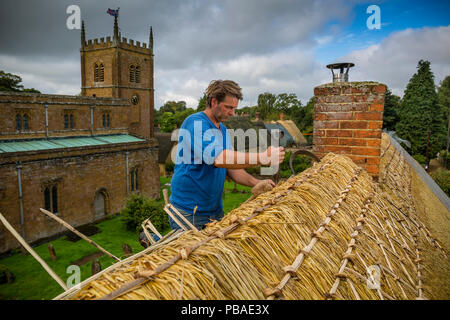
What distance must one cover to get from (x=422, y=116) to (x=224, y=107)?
37.8 metres

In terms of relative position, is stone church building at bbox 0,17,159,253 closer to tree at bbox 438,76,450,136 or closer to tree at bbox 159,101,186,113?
tree at bbox 438,76,450,136

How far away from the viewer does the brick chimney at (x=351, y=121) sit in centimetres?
437

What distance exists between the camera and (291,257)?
1.65 metres

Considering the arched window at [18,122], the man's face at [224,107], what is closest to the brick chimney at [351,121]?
the man's face at [224,107]

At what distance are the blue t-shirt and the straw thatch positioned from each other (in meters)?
0.85

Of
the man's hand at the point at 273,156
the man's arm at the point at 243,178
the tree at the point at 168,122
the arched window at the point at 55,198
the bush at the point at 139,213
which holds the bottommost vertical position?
the bush at the point at 139,213

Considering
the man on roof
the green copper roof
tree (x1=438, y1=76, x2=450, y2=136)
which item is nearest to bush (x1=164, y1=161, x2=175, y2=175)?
the green copper roof

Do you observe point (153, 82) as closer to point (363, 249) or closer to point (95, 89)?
point (95, 89)

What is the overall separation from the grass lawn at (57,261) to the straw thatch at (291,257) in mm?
13075

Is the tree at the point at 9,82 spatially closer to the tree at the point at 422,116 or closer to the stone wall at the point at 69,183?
the stone wall at the point at 69,183

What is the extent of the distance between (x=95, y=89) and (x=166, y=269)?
40156 mm

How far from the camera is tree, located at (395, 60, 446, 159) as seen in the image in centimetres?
3291

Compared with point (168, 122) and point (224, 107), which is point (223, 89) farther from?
point (168, 122)

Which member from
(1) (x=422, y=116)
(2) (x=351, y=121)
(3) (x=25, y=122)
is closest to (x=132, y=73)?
(3) (x=25, y=122)
